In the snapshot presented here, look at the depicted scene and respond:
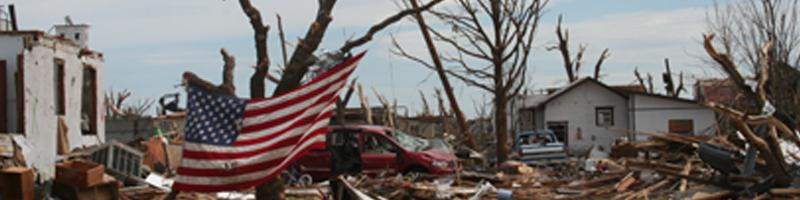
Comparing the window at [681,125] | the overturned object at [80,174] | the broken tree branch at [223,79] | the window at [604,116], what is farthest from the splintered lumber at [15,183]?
the window at [604,116]

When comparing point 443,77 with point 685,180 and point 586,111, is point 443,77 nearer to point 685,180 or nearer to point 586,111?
point 685,180

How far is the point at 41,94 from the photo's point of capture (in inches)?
669

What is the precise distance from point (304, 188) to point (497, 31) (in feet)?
34.7

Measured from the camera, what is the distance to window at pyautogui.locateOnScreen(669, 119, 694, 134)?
43.9 meters

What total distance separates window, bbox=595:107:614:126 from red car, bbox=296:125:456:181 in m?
26.3

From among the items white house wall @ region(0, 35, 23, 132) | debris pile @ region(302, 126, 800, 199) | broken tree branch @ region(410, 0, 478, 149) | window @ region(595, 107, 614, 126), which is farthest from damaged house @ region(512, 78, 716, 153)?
white house wall @ region(0, 35, 23, 132)

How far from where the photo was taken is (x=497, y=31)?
89.0ft

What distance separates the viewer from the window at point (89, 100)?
20.9m

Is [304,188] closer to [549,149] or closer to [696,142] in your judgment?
[696,142]

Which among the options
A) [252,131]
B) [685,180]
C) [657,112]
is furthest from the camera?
[657,112]

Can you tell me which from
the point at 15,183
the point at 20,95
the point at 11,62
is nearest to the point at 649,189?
the point at 15,183

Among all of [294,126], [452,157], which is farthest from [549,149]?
[294,126]

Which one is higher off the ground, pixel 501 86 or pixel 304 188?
pixel 501 86

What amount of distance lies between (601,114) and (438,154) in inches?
1049
